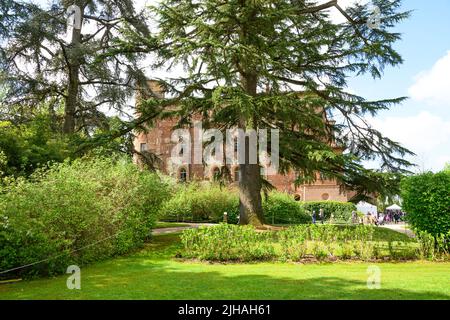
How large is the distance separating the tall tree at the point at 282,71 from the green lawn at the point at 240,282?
192 inches

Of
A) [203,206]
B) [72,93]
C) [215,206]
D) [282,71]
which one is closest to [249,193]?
[282,71]

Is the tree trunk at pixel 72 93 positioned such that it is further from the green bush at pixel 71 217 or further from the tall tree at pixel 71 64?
the green bush at pixel 71 217

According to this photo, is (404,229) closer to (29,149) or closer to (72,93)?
(72,93)

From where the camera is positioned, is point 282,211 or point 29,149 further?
point 282,211

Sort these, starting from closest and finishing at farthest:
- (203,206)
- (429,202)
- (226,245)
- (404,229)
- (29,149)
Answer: (226,245)
(429,202)
(29,149)
(404,229)
(203,206)

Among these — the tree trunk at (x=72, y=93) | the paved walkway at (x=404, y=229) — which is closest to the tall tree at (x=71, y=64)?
the tree trunk at (x=72, y=93)

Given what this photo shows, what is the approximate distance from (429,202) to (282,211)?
18.2m

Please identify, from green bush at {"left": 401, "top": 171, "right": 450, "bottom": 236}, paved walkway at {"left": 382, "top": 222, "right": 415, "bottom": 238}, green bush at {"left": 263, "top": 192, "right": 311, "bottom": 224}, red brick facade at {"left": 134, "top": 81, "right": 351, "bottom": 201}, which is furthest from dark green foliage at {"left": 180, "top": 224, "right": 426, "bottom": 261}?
red brick facade at {"left": 134, "top": 81, "right": 351, "bottom": 201}

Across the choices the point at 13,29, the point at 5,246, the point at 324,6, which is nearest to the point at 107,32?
the point at 13,29

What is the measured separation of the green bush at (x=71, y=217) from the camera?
8539 millimetres

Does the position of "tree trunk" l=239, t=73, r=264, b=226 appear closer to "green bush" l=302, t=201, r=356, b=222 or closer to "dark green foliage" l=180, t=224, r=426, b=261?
"dark green foliage" l=180, t=224, r=426, b=261

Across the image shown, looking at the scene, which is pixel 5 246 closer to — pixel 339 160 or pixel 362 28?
pixel 339 160

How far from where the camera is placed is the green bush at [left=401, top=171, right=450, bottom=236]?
11.0 m

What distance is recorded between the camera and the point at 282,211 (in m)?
29.1
